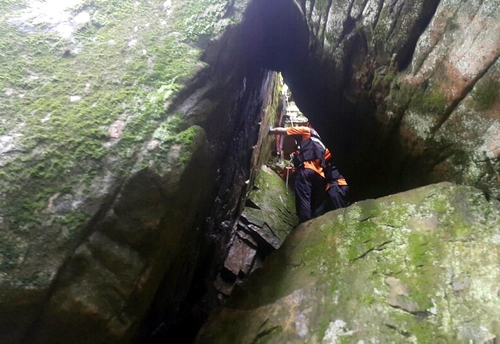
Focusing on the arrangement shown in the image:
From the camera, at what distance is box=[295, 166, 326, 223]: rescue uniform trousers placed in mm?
8453

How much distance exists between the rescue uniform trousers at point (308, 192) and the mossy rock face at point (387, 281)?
445 centimetres

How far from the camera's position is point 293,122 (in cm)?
1247

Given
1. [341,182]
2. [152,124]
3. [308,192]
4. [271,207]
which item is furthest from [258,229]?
[152,124]

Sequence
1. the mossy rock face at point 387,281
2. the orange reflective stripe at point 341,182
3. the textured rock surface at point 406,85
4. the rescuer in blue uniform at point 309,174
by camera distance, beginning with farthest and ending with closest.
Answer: the rescuer in blue uniform at point 309,174, the orange reflective stripe at point 341,182, the textured rock surface at point 406,85, the mossy rock face at point 387,281

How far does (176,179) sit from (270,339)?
166cm

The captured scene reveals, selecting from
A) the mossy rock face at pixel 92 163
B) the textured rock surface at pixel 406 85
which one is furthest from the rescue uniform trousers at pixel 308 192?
the mossy rock face at pixel 92 163

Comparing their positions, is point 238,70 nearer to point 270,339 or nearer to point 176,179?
point 176,179

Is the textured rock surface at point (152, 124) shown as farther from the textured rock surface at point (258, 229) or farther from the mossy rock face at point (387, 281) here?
the textured rock surface at point (258, 229)

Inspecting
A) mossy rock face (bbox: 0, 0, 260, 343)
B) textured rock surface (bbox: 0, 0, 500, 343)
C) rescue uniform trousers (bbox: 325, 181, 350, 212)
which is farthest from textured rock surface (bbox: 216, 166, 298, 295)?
mossy rock face (bbox: 0, 0, 260, 343)

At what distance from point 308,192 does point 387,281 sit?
5509 millimetres

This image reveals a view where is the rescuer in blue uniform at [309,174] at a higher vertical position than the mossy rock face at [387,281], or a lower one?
higher

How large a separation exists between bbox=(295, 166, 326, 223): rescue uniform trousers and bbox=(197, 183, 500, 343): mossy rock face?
14.6 feet

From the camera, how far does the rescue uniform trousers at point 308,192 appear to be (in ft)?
27.7

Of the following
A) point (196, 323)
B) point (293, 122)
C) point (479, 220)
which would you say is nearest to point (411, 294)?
point (479, 220)
